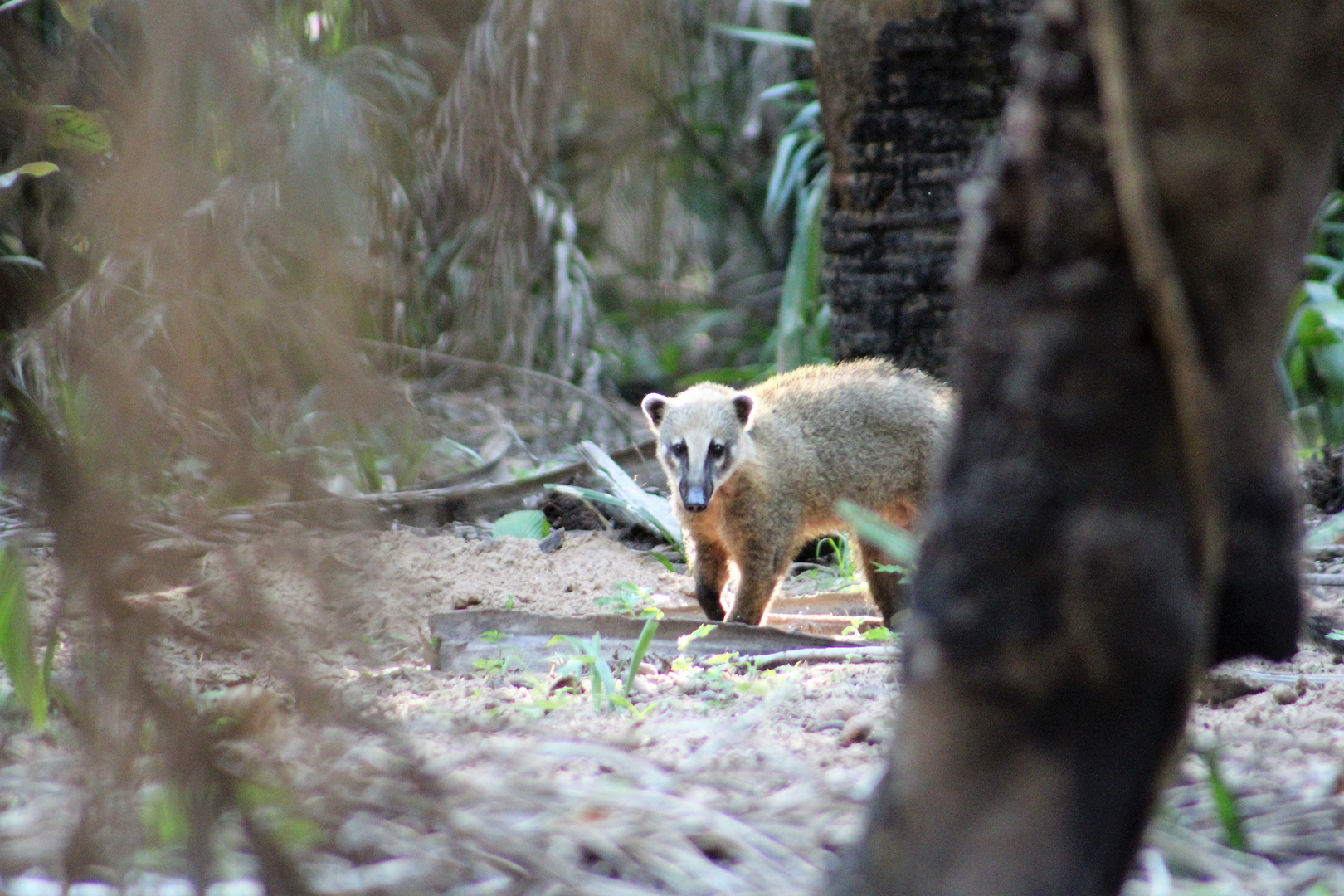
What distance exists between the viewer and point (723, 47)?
9.21m

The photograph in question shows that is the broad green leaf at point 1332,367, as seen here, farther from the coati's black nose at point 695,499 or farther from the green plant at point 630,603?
the green plant at point 630,603

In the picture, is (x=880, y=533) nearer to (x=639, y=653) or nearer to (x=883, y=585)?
(x=639, y=653)

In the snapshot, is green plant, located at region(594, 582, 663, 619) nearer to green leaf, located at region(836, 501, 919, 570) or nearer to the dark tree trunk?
the dark tree trunk

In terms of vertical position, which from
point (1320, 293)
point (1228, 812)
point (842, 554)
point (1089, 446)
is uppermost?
point (1089, 446)

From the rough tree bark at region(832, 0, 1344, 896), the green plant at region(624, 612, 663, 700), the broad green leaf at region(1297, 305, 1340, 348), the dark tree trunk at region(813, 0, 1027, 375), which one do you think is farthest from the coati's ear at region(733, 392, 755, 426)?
the rough tree bark at region(832, 0, 1344, 896)

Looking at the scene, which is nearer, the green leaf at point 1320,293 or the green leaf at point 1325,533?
the green leaf at point 1325,533

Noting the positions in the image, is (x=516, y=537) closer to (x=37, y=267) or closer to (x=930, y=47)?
(x=930, y=47)

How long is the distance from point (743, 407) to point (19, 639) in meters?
3.15

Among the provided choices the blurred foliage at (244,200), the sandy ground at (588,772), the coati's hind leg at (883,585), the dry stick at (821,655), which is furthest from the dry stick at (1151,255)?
the coati's hind leg at (883,585)

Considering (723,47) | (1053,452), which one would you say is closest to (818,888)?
(1053,452)

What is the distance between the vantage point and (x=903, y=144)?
4.89 metres

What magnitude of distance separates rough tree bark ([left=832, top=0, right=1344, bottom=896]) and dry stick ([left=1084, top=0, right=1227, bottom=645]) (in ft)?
0.03

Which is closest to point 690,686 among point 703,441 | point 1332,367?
point 703,441

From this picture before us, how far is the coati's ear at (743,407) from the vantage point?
4.70m
